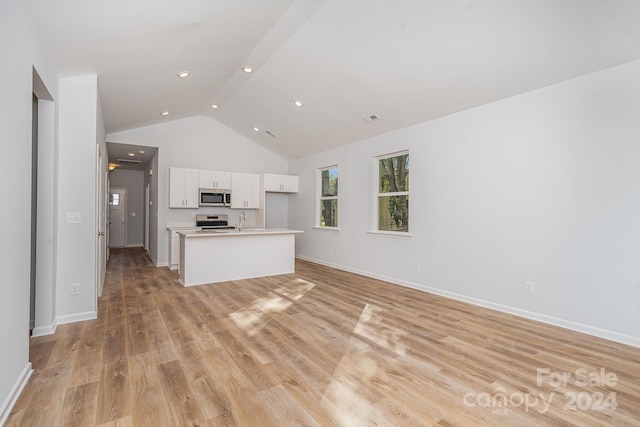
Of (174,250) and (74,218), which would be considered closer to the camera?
(74,218)

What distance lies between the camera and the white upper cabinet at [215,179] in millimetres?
6747

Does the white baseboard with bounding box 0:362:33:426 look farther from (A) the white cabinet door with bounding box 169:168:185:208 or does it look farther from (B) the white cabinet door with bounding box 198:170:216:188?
(B) the white cabinet door with bounding box 198:170:216:188

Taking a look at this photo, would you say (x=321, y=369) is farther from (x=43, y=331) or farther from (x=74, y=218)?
(x=74, y=218)

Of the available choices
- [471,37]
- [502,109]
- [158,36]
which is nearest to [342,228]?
[502,109]

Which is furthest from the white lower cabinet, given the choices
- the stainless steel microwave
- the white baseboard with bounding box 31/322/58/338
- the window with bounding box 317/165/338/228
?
the white baseboard with bounding box 31/322/58/338

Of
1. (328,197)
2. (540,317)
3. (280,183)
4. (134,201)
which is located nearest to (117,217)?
(134,201)

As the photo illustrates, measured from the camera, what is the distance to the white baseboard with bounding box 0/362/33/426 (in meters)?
1.72

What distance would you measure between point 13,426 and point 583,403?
3338 mm

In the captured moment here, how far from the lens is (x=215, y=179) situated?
690cm

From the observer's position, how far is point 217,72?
14.2 feet

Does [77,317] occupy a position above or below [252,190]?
below

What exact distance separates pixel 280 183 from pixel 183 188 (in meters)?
2.20

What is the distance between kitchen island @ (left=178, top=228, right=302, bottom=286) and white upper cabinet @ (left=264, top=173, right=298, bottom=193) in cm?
197

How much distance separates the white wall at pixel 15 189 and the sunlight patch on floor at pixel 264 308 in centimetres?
166
